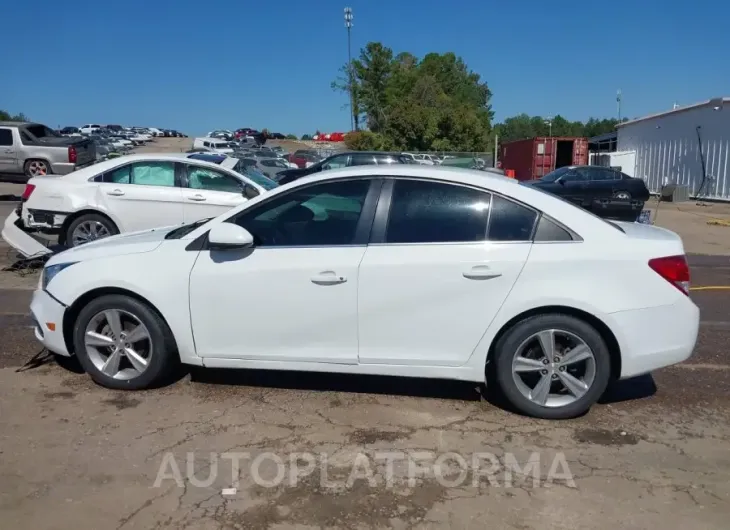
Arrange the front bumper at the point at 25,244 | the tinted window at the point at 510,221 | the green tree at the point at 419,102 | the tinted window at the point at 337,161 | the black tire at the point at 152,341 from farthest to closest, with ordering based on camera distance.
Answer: the green tree at the point at 419,102, the tinted window at the point at 337,161, the front bumper at the point at 25,244, the black tire at the point at 152,341, the tinted window at the point at 510,221

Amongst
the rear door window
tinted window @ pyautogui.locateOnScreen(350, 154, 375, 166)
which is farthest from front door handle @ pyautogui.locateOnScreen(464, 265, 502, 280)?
the rear door window

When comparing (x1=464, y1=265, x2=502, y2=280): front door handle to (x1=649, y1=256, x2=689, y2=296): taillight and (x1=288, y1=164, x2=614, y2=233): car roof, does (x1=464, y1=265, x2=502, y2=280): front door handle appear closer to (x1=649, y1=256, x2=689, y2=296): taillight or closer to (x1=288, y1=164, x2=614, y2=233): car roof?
(x1=288, y1=164, x2=614, y2=233): car roof

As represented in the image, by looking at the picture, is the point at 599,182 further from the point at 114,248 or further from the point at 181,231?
the point at 114,248

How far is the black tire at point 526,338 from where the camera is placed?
14.6 ft

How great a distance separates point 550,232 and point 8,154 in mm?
20335

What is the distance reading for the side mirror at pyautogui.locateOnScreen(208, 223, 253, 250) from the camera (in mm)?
4637

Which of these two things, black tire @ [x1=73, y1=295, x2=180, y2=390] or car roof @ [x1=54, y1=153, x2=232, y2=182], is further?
car roof @ [x1=54, y1=153, x2=232, y2=182]

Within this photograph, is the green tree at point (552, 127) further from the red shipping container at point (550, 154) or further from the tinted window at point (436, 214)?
the tinted window at point (436, 214)

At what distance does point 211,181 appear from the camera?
10133 mm

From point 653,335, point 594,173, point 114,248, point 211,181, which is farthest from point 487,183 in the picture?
point 594,173

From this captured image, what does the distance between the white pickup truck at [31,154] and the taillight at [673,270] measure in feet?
63.9

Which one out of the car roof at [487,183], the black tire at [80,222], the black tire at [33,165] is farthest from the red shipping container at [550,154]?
the car roof at [487,183]

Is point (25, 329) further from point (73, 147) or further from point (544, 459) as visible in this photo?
point (73, 147)

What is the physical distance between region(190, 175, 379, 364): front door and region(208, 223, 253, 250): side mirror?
0.31 feet
